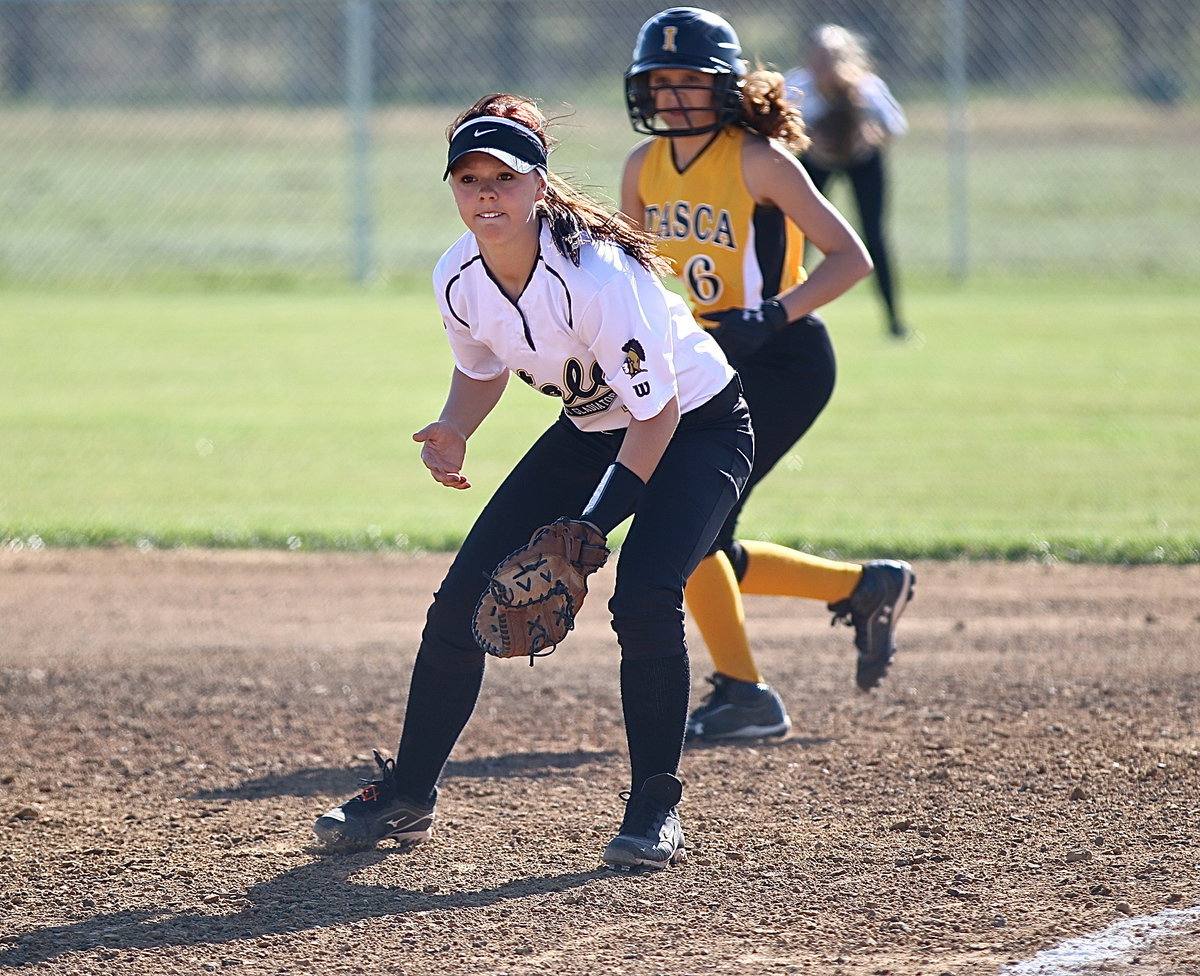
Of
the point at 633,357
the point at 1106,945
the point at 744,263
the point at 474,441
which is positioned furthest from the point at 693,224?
the point at 474,441

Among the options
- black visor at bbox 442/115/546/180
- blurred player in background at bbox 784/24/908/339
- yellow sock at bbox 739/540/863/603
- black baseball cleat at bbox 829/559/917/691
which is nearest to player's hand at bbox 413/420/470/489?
black visor at bbox 442/115/546/180

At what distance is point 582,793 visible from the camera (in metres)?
4.23

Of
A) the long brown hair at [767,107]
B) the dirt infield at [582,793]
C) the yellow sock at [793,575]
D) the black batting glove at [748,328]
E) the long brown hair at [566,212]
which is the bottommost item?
the dirt infield at [582,793]

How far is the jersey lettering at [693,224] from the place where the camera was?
4.50m

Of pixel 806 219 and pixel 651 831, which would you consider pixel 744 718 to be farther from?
pixel 806 219

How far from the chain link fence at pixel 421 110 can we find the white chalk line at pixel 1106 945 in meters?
14.7

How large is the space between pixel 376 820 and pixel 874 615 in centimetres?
179

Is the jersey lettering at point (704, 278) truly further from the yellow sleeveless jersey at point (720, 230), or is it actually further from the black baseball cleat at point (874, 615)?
the black baseball cleat at point (874, 615)

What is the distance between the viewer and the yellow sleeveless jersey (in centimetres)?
449

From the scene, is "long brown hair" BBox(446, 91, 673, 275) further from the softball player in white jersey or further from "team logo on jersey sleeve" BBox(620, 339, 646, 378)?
"team logo on jersey sleeve" BBox(620, 339, 646, 378)

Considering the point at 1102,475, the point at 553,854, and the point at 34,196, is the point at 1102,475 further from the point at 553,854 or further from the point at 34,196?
the point at 34,196

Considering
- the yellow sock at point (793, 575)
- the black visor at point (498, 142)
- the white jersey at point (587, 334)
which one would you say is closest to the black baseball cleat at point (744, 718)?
the yellow sock at point (793, 575)

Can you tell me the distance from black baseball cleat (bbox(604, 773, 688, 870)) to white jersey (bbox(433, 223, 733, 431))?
2.77ft

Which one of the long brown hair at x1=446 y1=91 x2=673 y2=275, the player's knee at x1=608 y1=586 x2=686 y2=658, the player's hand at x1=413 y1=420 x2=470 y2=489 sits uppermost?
the long brown hair at x1=446 y1=91 x2=673 y2=275
